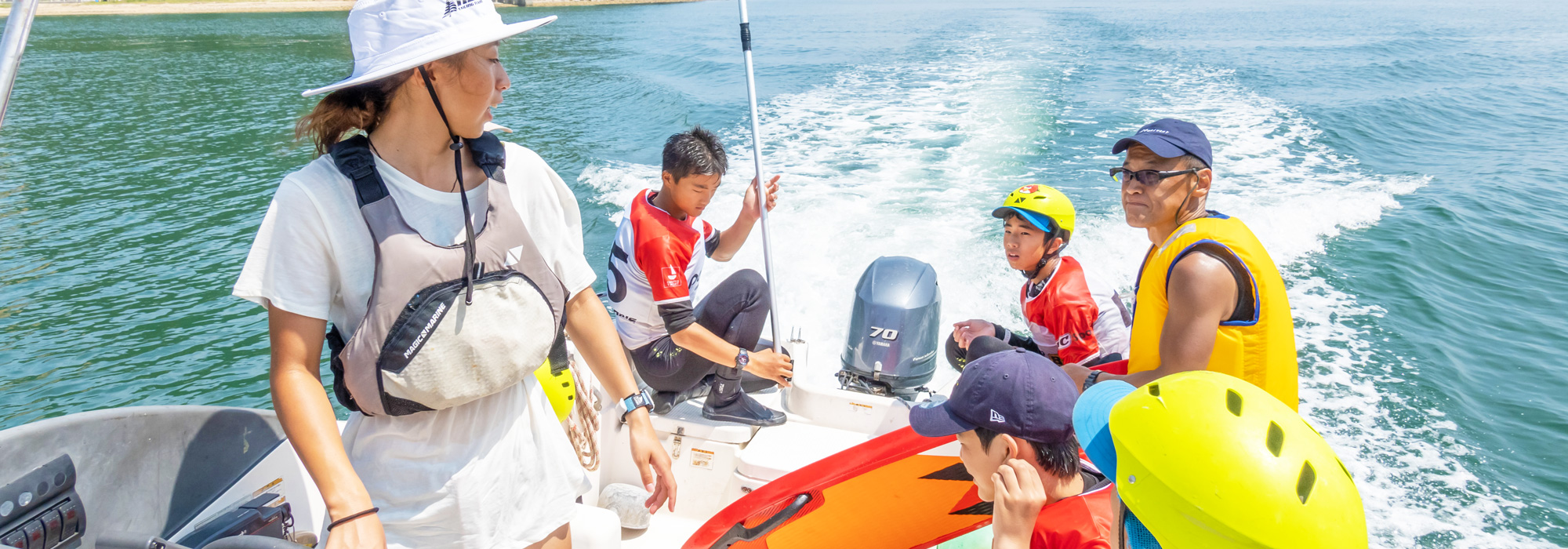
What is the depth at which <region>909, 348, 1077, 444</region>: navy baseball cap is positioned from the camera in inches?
66.7

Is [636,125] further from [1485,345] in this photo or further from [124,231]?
[1485,345]

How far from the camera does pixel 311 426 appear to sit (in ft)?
3.90

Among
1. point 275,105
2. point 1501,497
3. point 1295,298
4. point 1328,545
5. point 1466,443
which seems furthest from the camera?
point 275,105

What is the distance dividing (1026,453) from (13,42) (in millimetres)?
1700

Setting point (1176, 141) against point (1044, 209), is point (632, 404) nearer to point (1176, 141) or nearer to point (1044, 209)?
point (1176, 141)

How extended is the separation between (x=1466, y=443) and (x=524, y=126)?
466 inches

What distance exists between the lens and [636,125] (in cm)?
1230

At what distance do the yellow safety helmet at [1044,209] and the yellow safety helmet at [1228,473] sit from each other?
6.29 feet

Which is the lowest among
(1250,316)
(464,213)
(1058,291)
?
(1058,291)

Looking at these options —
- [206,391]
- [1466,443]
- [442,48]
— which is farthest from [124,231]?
[1466,443]

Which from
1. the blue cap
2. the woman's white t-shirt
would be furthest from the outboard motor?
the woman's white t-shirt

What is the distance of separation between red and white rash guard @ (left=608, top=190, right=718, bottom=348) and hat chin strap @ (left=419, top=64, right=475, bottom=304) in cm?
159

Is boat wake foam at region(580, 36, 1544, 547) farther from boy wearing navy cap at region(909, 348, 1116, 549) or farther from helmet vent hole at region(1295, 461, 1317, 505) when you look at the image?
helmet vent hole at region(1295, 461, 1317, 505)

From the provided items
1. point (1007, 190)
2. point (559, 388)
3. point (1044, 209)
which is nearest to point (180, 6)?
point (1007, 190)
